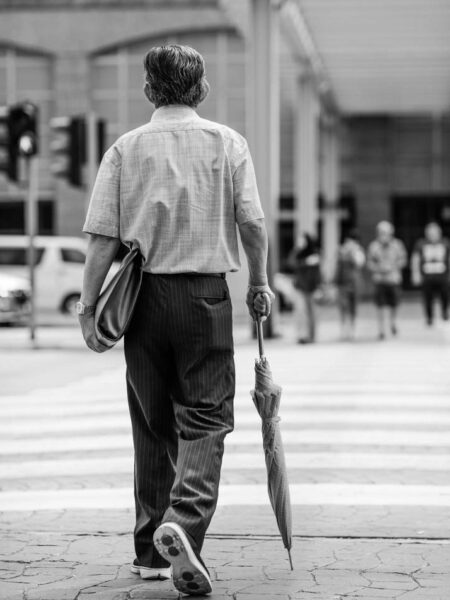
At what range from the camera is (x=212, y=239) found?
4398mm

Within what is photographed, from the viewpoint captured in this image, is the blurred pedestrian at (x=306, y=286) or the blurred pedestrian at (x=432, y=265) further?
the blurred pedestrian at (x=432, y=265)

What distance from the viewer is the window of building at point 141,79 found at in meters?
38.0

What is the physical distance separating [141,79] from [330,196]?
22.3ft

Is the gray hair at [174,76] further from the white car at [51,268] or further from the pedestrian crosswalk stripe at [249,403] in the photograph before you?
the white car at [51,268]

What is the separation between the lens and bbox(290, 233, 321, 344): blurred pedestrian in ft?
57.2

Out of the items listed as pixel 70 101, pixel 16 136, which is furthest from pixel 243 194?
pixel 70 101

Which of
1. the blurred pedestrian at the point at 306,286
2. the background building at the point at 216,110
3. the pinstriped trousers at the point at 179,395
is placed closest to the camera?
the pinstriped trousers at the point at 179,395

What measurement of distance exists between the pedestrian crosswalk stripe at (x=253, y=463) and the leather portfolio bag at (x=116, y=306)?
2746mm

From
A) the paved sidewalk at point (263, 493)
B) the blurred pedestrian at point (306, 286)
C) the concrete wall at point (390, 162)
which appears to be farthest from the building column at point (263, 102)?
the concrete wall at point (390, 162)

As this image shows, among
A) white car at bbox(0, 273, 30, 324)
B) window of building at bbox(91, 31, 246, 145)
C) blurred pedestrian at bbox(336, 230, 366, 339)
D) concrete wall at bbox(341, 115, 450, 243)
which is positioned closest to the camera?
blurred pedestrian at bbox(336, 230, 366, 339)

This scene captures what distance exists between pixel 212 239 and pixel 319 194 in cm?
3403

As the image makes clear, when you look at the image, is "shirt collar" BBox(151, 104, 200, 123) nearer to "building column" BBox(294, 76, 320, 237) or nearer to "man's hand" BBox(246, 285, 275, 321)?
"man's hand" BBox(246, 285, 275, 321)

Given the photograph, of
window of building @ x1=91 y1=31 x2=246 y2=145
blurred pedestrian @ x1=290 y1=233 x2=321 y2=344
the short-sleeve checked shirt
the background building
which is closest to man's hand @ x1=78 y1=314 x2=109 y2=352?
the short-sleeve checked shirt

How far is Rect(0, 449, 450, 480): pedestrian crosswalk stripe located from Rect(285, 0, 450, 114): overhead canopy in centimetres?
1335
